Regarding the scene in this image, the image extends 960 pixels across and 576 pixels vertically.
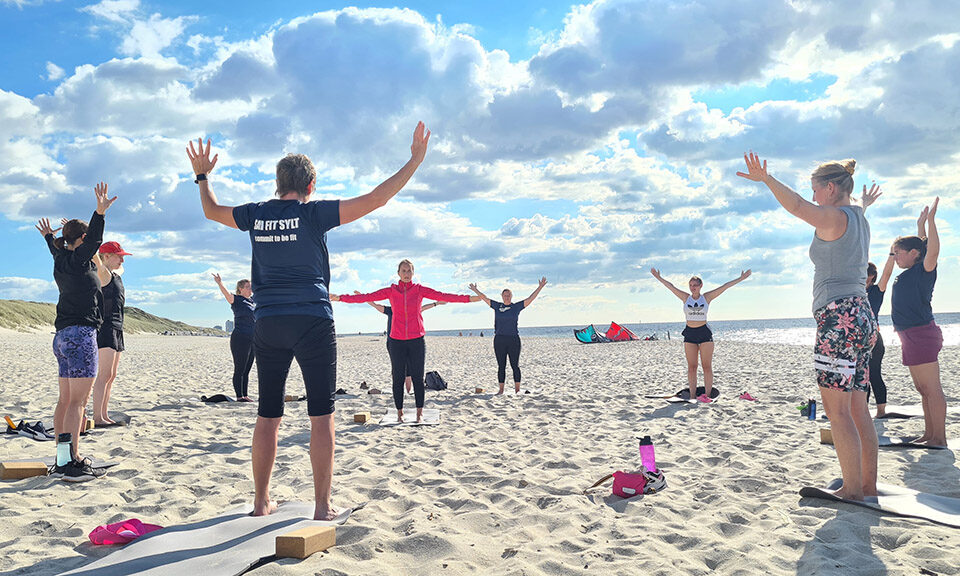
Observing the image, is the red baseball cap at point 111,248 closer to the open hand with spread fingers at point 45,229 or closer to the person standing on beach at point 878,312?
the open hand with spread fingers at point 45,229

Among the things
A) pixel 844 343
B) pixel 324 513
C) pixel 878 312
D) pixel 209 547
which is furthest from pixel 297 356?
pixel 878 312

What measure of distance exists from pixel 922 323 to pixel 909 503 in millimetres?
2548

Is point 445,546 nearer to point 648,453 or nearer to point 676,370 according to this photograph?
point 648,453

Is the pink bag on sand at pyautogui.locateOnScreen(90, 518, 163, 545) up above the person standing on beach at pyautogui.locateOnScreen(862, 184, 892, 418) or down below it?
below

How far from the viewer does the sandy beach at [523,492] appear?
325cm

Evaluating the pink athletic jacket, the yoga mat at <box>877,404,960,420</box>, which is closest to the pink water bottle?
the pink athletic jacket

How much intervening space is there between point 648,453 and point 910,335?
10.4ft

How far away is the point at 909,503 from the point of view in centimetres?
394

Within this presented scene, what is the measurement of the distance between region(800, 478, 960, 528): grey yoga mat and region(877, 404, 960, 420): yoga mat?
13.2 feet

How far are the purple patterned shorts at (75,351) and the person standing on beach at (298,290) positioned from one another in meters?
2.01

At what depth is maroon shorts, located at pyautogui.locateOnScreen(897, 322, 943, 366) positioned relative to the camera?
18.6ft

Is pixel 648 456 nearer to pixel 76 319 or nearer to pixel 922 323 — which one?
pixel 922 323

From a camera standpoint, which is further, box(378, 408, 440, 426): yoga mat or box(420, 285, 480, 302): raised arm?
box(420, 285, 480, 302): raised arm

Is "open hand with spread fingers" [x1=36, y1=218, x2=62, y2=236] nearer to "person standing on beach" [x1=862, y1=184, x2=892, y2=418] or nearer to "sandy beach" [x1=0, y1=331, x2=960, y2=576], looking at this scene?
"sandy beach" [x1=0, y1=331, x2=960, y2=576]
